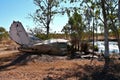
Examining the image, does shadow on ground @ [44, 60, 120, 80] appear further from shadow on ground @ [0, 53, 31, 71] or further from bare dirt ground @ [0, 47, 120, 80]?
shadow on ground @ [0, 53, 31, 71]

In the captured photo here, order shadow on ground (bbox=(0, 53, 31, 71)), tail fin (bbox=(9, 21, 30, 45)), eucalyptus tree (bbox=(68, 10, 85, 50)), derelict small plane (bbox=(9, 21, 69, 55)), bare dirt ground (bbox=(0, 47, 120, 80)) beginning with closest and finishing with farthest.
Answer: bare dirt ground (bbox=(0, 47, 120, 80)) < shadow on ground (bbox=(0, 53, 31, 71)) < derelict small plane (bbox=(9, 21, 69, 55)) < tail fin (bbox=(9, 21, 30, 45)) < eucalyptus tree (bbox=(68, 10, 85, 50))

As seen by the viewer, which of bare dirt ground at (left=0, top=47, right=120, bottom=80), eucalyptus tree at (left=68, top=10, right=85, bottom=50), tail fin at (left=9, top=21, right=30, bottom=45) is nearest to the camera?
bare dirt ground at (left=0, top=47, right=120, bottom=80)

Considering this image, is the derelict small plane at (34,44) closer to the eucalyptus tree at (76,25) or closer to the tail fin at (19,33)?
the tail fin at (19,33)

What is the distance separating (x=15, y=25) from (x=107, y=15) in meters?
7.48

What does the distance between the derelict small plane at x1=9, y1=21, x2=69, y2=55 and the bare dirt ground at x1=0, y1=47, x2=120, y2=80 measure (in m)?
1.86

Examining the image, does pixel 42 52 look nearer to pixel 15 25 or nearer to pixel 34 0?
pixel 15 25

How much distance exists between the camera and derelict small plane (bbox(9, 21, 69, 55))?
21.2 meters

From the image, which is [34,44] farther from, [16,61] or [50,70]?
[50,70]

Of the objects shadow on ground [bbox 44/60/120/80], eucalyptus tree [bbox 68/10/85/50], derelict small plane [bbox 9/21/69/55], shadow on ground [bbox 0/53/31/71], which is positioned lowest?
A: shadow on ground [bbox 44/60/120/80]

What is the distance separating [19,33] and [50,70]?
8682mm

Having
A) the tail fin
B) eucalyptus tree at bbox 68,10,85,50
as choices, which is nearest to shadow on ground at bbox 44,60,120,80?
the tail fin

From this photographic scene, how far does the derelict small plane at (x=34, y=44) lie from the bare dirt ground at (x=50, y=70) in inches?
73.1

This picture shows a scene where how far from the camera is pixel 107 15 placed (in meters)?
20.5

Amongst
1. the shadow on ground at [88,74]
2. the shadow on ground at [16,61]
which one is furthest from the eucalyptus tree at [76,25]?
the shadow on ground at [88,74]
